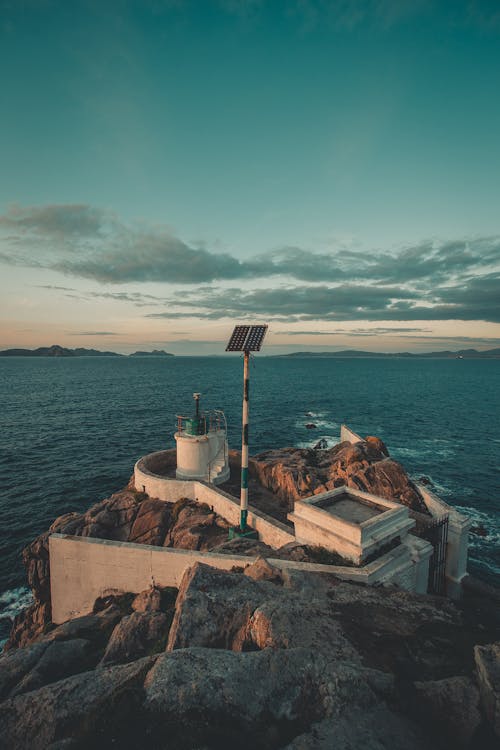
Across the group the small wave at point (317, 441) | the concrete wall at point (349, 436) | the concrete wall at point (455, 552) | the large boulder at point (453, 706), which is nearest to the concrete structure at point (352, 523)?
the concrete wall at point (455, 552)

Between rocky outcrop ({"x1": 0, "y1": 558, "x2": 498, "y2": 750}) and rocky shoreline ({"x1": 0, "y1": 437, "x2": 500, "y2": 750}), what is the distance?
2cm

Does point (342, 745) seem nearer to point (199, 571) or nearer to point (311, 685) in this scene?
point (311, 685)

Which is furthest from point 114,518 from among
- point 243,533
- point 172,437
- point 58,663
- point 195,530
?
point 172,437

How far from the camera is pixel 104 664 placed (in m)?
10.2

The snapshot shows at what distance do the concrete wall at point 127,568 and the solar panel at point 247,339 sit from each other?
31.7 feet

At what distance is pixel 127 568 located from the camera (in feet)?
56.4

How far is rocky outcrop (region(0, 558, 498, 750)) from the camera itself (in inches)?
244

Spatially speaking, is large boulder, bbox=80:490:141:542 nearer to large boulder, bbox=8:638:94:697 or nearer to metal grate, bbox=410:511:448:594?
large boulder, bbox=8:638:94:697

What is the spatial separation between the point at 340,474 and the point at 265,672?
19297mm

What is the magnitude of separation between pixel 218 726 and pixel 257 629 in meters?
2.95

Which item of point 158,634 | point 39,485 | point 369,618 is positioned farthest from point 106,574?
point 39,485

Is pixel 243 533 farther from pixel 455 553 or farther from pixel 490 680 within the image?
pixel 490 680

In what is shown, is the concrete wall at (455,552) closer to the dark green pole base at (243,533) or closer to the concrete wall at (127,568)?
the concrete wall at (127,568)

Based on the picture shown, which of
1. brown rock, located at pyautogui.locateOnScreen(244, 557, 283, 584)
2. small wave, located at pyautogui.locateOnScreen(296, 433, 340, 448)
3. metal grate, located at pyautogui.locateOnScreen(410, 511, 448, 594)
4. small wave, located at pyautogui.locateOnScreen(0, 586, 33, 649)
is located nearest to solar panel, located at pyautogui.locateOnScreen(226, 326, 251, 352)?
brown rock, located at pyautogui.locateOnScreen(244, 557, 283, 584)
